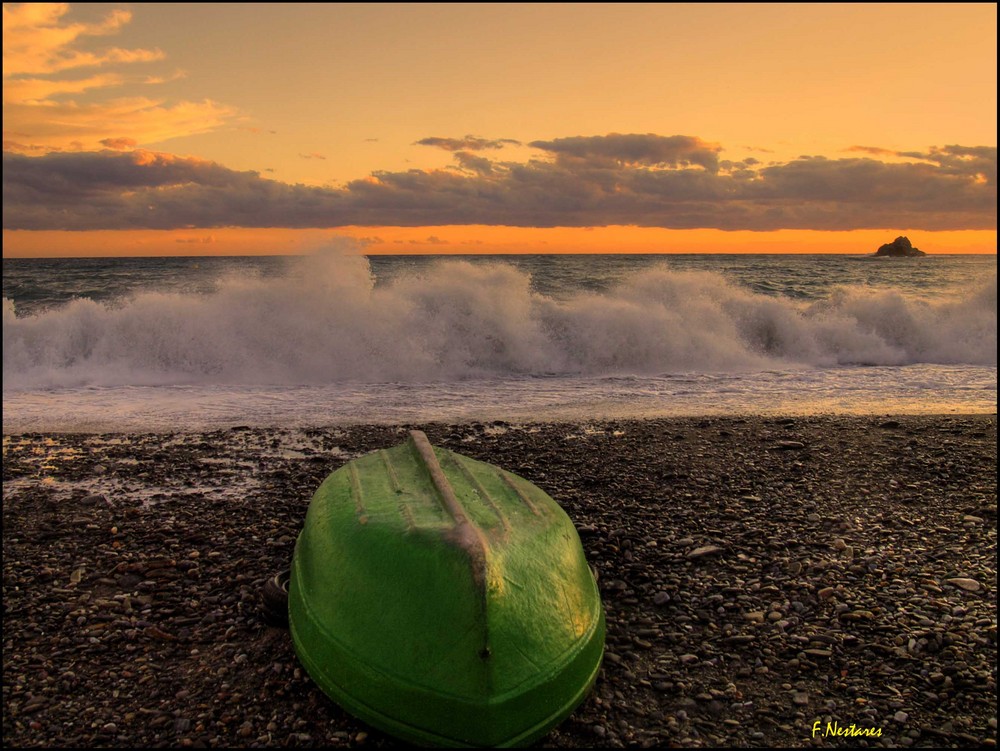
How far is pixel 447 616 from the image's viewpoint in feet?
9.87

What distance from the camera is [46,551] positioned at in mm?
5102

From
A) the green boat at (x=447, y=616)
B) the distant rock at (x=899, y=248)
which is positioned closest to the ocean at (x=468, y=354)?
the green boat at (x=447, y=616)

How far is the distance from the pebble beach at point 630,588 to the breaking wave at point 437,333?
510 cm

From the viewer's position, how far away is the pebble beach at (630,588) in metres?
3.39

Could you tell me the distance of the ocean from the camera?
33.2 ft

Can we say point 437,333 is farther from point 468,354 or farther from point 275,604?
point 275,604

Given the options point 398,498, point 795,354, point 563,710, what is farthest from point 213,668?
point 795,354

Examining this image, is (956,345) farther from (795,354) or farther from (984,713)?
(984,713)

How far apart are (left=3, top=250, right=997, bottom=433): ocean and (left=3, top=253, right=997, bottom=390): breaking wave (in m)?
0.04

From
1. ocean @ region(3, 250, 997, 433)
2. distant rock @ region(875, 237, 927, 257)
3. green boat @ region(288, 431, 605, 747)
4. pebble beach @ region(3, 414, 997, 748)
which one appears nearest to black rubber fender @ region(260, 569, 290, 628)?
pebble beach @ region(3, 414, 997, 748)

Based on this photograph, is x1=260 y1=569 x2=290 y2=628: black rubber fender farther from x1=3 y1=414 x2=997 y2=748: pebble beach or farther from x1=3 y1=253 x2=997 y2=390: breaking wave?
x1=3 y1=253 x2=997 y2=390: breaking wave

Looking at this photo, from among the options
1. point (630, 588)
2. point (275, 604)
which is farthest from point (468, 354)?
point (275, 604)

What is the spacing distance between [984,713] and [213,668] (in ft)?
13.1

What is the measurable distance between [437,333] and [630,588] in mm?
10057
